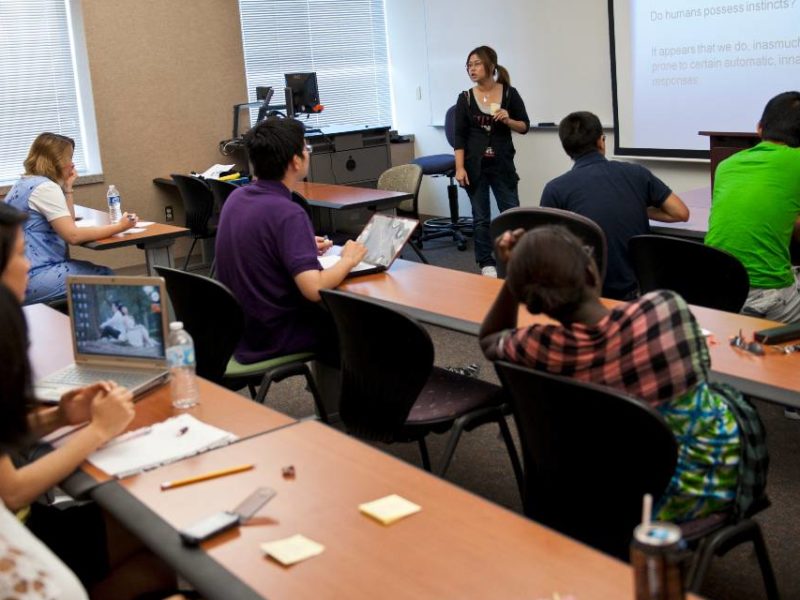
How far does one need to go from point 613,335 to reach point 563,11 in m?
5.71

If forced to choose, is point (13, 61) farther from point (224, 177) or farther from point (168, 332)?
point (168, 332)

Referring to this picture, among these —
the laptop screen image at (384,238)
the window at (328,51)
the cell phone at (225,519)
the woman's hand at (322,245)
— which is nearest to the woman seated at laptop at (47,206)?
the woman's hand at (322,245)

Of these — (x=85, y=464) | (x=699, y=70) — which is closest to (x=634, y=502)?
(x=85, y=464)

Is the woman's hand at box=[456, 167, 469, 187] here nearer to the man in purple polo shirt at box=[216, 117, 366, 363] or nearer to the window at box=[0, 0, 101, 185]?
the window at box=[0, 0, 101, 185]

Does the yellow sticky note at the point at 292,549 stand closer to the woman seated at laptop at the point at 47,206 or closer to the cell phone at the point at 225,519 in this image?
the cell phone at the point at 225,519

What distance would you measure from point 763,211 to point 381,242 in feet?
4.61

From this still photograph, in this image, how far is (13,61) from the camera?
7.16m

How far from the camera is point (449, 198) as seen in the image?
8.09 metres

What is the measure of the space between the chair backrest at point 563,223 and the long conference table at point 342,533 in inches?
47.5

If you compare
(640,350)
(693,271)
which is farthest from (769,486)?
(640,350)

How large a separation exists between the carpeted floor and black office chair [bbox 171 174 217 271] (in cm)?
239

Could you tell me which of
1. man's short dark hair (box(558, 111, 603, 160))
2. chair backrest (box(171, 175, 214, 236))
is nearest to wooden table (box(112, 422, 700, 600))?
man's short dark hair (box(558, 111, 603, 160))

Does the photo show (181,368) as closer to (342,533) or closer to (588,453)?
(342,533)

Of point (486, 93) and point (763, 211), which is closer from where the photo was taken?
point (763, 211)
